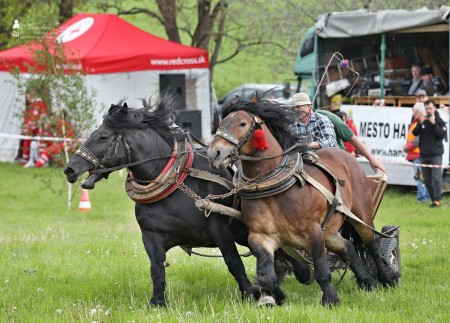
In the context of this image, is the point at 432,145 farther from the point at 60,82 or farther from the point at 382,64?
the point at 60,82

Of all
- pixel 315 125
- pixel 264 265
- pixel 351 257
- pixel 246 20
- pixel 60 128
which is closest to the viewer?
pixel 264 265

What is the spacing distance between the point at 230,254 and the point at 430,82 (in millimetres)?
11671

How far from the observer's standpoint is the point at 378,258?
8.73 meters

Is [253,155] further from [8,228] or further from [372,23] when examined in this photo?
[372,23]

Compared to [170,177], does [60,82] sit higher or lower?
higher

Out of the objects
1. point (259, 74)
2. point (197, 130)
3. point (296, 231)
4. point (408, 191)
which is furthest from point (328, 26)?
point (259, 74)

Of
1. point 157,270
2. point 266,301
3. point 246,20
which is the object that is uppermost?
point 246,20

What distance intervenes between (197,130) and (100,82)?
3.13 metres

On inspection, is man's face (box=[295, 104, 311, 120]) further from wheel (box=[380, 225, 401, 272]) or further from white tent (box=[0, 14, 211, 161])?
white tent (box=[0, 14, 211, 161])

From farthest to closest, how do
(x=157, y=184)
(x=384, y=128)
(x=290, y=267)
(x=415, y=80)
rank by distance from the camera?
(x=415, y=80), (x=384, y=128), (x=290, y=267), (x=157, y=184)

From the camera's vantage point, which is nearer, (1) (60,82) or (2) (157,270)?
(2) (157,270)

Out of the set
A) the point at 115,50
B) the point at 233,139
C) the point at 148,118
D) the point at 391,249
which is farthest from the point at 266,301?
the point at 115,50

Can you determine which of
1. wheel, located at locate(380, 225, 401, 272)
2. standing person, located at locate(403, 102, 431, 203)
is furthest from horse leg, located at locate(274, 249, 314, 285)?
standing person, located at locate(403, 102, 431, 203)

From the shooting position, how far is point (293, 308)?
7082mm
